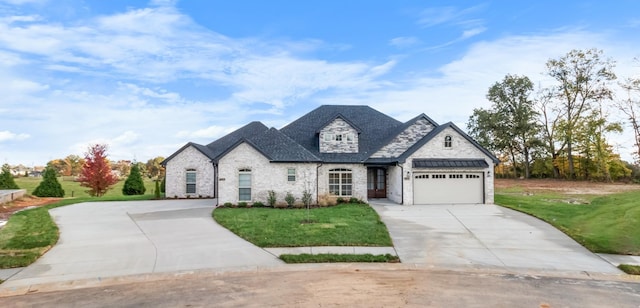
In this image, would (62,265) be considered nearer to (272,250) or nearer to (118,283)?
(118,283)

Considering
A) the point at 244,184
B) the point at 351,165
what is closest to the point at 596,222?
the point at 351,165

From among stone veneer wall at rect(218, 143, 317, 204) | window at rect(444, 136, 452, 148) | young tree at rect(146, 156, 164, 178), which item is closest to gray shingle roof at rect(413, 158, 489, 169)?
window at rect(444, 136, 452, 148)

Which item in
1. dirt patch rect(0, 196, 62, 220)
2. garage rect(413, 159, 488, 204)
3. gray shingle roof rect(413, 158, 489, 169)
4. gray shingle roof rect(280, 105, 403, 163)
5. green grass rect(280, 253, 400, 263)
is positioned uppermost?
gray shingle roof rect(280, 105, 403, 163)

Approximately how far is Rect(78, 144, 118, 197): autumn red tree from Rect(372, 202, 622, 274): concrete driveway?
2555 centimetres

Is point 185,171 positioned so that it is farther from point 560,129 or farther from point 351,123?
point 560,129

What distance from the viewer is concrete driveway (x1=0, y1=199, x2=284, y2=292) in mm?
9109

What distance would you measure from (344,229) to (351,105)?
17312 mm

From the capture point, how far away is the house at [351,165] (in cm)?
2108

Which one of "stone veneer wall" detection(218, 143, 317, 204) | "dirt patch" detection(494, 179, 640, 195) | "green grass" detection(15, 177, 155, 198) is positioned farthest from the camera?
"green grass" detection(15, 177, 155, 198)

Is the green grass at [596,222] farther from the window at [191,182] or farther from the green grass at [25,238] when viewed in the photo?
the window at [191,182]

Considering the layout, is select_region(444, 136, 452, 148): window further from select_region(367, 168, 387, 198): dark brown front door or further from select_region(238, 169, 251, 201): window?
select_region(238, 169, 251, 201): window

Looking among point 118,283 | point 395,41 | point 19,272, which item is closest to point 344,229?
point 118,283

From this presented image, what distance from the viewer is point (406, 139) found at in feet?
76.9

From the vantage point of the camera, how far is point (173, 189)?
26.1 m
